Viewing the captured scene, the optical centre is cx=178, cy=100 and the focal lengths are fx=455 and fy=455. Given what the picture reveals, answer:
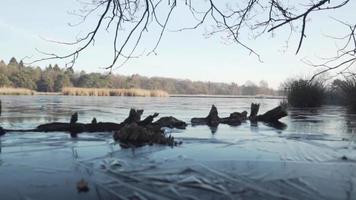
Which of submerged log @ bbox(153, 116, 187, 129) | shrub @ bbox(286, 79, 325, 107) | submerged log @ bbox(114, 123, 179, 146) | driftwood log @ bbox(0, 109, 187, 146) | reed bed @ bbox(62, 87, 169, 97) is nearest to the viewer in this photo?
submerged log @ bbox(114, 123, 179, 146)

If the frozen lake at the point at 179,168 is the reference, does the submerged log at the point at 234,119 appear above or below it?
above

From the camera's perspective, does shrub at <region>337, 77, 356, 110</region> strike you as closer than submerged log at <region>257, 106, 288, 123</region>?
No

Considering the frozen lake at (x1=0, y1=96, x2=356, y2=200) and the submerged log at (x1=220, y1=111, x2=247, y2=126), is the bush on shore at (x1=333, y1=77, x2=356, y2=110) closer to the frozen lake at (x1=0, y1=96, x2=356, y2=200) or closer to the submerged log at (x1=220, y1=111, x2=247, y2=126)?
the submerged log at (x1=220, y1=111, x2=247, y2=126)

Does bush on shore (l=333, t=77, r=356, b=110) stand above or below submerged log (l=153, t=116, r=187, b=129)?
above

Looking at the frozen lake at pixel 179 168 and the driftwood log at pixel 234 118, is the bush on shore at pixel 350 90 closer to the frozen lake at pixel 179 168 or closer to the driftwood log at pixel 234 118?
the driftwood log at pixel 234 118

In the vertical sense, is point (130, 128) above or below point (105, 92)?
below

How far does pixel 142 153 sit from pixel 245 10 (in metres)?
6.00

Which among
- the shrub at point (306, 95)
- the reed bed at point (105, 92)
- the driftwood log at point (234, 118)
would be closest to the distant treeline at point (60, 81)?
the reed bed at point (105, 92)

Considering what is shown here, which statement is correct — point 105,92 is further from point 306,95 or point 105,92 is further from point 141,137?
point 141,137

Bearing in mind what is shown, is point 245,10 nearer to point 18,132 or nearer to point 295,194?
point 295,194

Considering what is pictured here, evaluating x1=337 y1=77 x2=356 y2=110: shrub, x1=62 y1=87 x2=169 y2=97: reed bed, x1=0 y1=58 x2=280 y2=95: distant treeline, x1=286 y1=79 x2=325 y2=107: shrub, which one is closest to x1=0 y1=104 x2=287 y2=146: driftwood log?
x1=337 y1=77 x2=356 y2=110: shrub

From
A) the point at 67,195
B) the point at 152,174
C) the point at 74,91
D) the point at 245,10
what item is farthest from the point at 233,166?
the point at 74,91

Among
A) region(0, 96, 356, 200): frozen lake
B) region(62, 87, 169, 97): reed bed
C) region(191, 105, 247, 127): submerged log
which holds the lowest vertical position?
region(0, 96, 356, 200): frozen lake

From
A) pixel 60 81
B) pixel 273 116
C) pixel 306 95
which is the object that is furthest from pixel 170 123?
pixel 60 81
